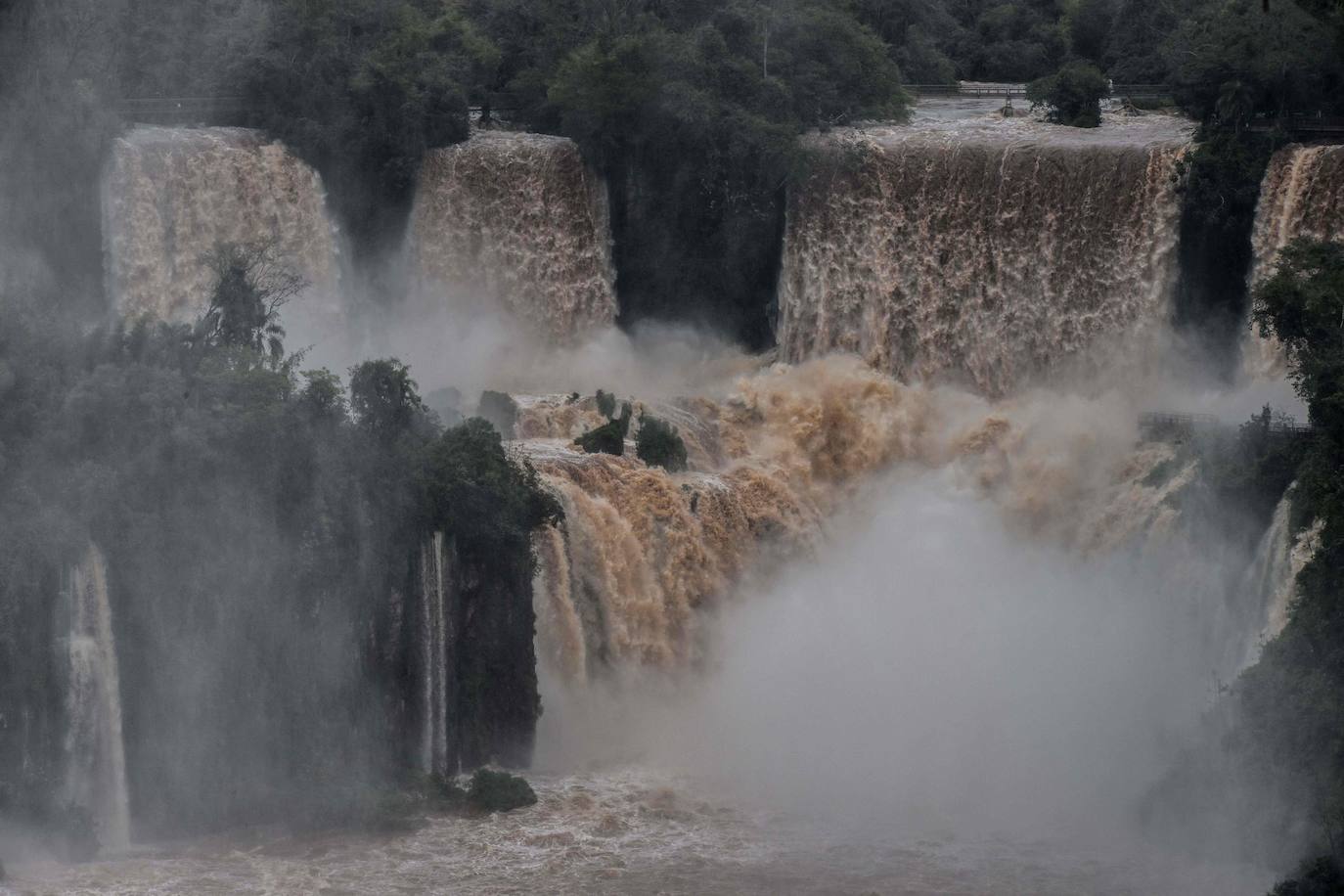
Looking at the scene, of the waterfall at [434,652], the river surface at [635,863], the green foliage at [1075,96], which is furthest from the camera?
the green foliage at [1075,96]

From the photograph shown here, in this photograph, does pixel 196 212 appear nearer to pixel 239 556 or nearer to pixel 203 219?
pixel 203 219

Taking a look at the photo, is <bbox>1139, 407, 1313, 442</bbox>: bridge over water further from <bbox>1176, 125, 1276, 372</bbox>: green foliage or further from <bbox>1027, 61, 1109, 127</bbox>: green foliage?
<bbox>1027, 61, 1109, 127</bbox>: green foliage

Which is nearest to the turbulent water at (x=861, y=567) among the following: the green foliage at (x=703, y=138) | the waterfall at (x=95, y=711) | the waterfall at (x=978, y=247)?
the waterfall at (x=978, y=247)

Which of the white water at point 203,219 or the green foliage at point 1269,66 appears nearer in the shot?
the green foliage at point 1269,66

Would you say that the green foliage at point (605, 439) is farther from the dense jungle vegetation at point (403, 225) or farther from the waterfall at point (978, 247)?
the waterfall at point (978, 247)

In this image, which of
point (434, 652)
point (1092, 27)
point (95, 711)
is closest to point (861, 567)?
point (434, 652)

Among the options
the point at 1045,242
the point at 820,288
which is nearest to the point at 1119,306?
the point at 1045,242
